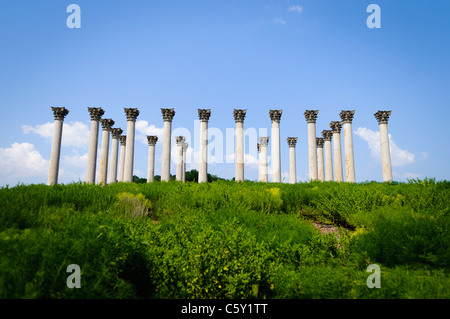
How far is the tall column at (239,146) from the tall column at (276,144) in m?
3.37

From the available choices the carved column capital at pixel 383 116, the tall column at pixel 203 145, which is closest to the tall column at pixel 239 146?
the tall column at pixel 203 145

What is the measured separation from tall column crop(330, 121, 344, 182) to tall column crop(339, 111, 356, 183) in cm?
85

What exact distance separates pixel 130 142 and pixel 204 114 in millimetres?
9509

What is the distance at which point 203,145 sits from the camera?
92.7 feet

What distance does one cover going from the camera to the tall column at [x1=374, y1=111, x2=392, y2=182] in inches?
1156

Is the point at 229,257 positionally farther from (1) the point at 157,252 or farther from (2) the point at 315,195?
(2) the point at 315,195

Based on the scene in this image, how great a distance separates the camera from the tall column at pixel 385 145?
2938 cm

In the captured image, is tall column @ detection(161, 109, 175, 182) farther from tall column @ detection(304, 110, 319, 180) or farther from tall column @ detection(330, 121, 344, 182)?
tall column @ detection(330, 121, 344, 182)

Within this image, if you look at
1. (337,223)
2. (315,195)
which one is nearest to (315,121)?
(315,195)

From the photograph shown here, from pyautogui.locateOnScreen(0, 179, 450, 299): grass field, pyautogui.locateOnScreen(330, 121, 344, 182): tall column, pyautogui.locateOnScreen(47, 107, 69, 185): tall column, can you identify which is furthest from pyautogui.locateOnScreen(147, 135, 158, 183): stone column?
pyautogui.locateOnScreen(0, 179, 450, 299): grass field

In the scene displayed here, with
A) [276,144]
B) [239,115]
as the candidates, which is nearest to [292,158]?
[276,144]
